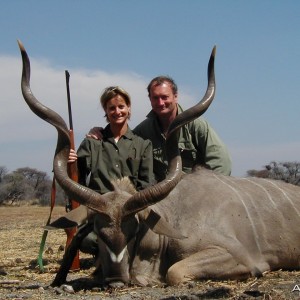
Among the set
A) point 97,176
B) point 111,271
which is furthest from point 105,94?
point 111,271

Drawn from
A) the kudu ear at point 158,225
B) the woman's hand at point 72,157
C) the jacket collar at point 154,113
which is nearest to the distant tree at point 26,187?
the jacket collar at point 154,113

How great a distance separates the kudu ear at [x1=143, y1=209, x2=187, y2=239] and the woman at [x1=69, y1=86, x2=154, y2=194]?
2.19ft

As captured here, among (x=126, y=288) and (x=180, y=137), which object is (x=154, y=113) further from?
(x=126, y=288)

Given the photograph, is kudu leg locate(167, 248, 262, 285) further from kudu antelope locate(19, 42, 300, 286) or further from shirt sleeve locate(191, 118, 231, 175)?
shirt sleeve locate(191, 118, 231, 175)

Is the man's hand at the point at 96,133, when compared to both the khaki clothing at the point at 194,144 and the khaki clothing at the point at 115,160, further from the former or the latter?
the khaki clothing at the point at 194,144

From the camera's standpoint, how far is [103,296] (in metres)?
3.76

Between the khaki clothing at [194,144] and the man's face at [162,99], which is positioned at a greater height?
the man's face at [162,99]

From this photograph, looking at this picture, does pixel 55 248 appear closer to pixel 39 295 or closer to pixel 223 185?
pixel 223 185

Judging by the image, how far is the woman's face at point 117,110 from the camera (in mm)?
4973

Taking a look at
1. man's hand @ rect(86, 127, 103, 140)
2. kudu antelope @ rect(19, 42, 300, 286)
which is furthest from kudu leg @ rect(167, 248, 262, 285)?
man's hand @ rect(86, 127, 103, 140)

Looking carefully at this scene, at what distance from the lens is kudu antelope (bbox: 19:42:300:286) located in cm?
402

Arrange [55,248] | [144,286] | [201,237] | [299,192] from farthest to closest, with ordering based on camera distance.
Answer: [55,248], [299,192], [201,237], [144,286]

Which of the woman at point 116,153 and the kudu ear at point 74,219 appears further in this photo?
the woman at point 116,153

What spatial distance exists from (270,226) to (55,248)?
9.45 feet
